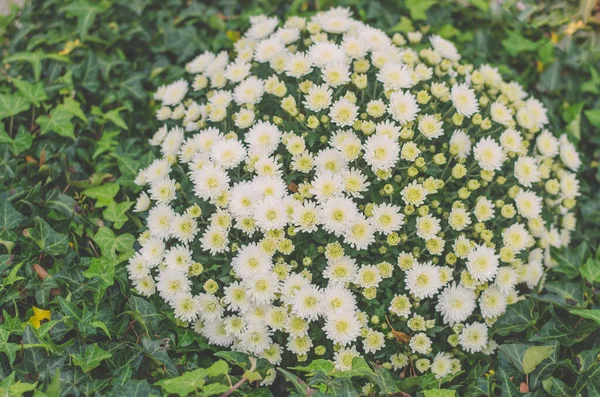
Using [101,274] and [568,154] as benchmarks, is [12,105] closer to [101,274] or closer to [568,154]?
[101,274]

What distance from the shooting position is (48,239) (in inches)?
84.1

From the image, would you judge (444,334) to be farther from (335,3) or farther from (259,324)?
(335,3)

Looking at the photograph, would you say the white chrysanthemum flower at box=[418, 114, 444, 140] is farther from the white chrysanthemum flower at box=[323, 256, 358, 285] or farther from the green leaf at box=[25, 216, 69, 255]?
the green leaf at box=[25, 216, 69, 255]

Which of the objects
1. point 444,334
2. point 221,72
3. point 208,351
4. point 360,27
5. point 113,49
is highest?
point 360,27

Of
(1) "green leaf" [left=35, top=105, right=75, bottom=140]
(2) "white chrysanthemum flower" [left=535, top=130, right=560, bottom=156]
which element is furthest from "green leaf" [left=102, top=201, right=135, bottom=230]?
(2) "white chrysanthemum flower" [left=535, top=130, right=560, bottom=156]

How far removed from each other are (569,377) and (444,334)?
1.49 ft

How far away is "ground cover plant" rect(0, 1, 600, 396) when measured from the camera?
73.1 inches

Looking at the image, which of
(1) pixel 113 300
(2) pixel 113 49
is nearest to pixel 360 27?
(2) pixel 113 49

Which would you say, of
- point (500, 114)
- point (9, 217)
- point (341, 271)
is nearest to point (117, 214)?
point (9, 217)

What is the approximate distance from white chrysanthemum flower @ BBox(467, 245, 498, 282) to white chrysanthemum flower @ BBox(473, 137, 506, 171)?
0.28 meters

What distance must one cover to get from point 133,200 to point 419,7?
164 cm

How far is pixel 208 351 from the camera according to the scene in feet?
6.77

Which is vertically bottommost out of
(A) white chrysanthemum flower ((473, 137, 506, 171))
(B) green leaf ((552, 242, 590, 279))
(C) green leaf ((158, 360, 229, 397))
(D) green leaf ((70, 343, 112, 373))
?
(D) green leaf ((70, 343, 112, 373))

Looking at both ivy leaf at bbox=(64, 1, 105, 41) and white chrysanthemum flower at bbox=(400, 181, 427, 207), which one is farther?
ivy leaf at bbox=(64, 1, 105, 41)
